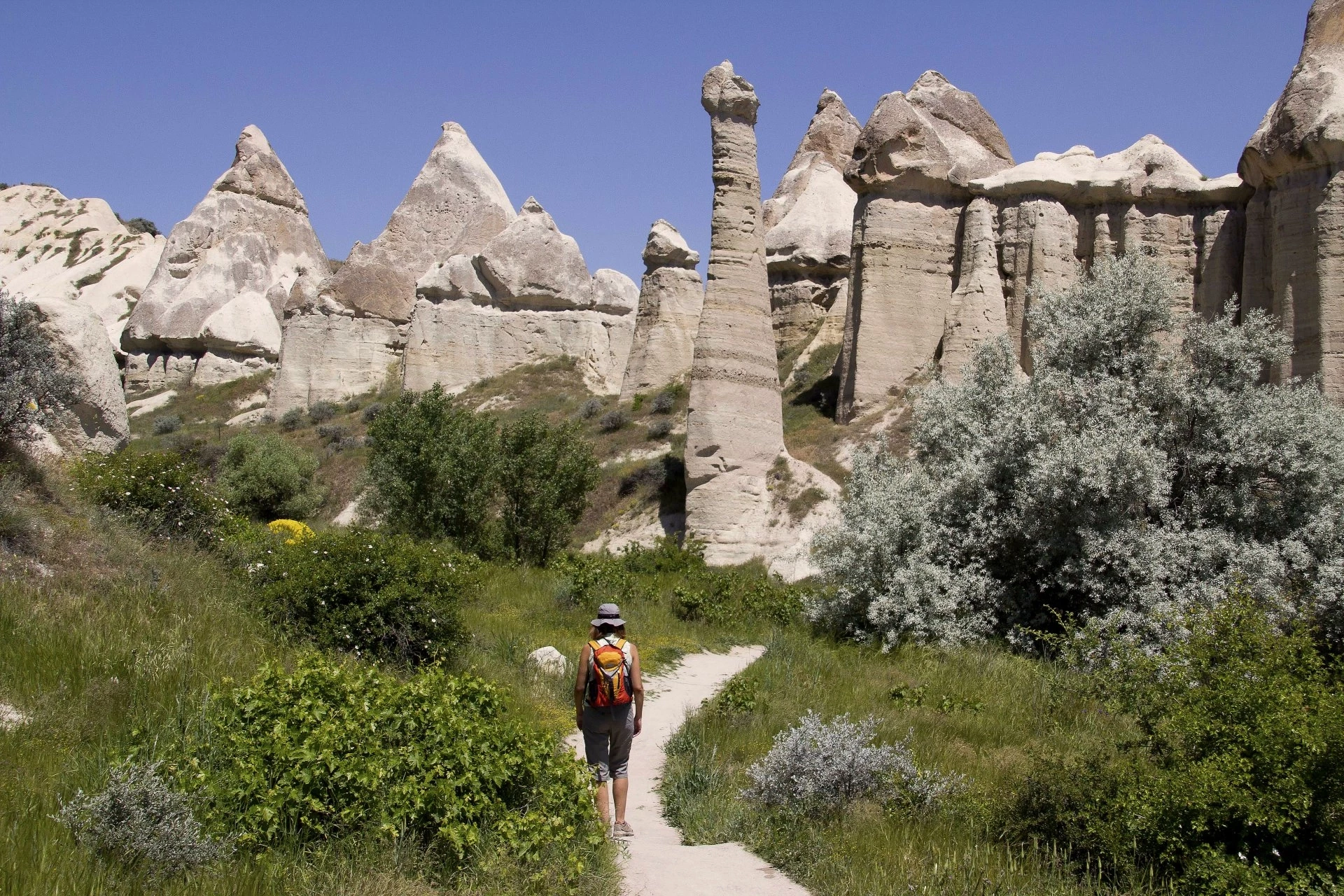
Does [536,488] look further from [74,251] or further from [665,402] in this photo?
[74,251]

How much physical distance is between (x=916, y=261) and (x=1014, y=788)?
1833 centimetres

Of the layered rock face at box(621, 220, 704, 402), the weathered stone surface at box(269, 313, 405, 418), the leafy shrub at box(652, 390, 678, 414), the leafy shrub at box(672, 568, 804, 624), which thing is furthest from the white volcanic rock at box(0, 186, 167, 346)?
the leafy shrub at box(672, 568, 804, 624)

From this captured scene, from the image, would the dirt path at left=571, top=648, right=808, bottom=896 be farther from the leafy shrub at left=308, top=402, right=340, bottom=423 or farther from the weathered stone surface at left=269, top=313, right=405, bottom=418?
the weathered stone surface at left=269, top=313, right=405, bottom=418

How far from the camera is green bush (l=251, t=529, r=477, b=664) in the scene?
8.59m

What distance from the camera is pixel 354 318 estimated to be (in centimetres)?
3625

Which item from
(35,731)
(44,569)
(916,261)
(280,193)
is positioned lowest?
(35,731)

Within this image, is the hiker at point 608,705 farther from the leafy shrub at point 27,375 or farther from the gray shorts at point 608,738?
the leafy shrub at point 27,375

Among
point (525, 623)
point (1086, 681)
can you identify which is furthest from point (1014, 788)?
point (525, 623)

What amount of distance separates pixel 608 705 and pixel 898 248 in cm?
1914

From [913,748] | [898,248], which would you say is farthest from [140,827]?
[898,248]

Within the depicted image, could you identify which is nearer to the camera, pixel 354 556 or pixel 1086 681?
pixel 1086 681

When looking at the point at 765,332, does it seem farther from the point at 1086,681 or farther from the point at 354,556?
the point at 1086,681

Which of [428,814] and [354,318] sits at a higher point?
[354,318]

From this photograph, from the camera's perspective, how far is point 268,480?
24.3 meters
